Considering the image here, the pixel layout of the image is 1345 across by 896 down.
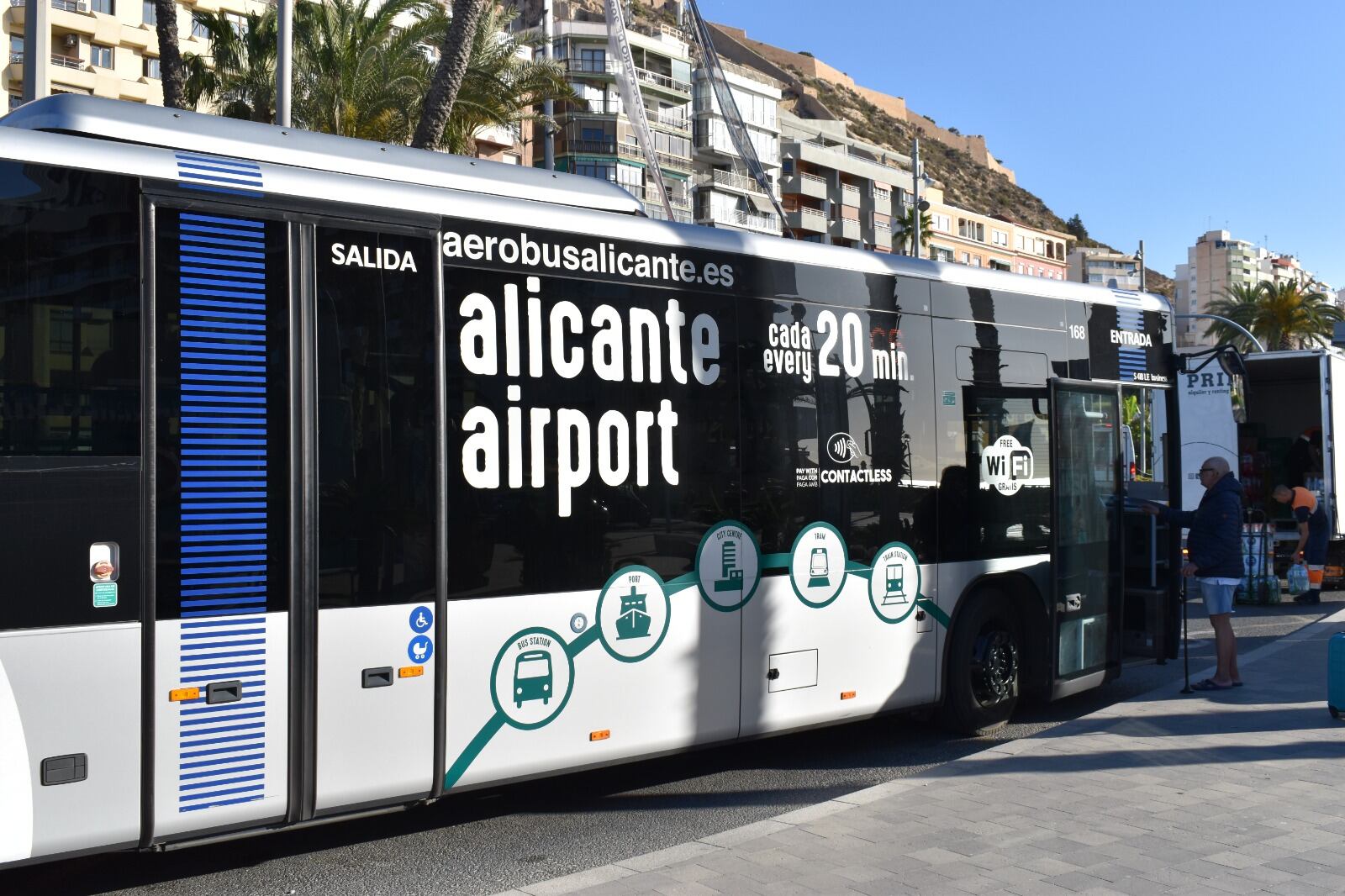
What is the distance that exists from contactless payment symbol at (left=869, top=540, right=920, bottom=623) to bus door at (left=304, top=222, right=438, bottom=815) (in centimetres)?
326

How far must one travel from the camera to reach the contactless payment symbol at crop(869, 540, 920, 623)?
27.9ft

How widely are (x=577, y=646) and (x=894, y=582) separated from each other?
8.65ft

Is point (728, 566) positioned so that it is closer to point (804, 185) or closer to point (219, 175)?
point (219, 175)

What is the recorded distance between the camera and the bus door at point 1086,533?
9.81 meters

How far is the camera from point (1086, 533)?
33.0 ft

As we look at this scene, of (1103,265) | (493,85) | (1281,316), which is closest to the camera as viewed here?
(493,85)

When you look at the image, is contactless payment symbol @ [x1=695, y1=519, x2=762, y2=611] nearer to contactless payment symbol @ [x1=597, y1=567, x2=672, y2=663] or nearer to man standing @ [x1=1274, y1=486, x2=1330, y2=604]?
contactless payment symbol @ [x1=597, y1=567, x2=672, y2=663]

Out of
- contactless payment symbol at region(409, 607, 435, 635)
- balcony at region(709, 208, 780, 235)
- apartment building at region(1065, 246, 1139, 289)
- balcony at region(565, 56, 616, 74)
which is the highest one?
apartment building at region(1065, 246, 1139, 289)

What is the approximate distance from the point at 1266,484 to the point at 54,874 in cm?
1958

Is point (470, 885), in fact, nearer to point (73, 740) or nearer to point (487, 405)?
point (73, 740)

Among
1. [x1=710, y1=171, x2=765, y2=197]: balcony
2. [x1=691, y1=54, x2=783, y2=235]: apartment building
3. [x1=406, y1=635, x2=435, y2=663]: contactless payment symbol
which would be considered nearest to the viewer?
[x1=406, y1=635, x2=435, y2=663]: contactless payment symbol

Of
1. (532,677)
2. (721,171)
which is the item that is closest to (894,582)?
(532,677)

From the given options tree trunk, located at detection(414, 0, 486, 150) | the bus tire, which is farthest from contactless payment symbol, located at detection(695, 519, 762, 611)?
tree trunk, located at detection(414, 0, 486, 150)

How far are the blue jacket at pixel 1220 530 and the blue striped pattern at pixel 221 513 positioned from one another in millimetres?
7520
